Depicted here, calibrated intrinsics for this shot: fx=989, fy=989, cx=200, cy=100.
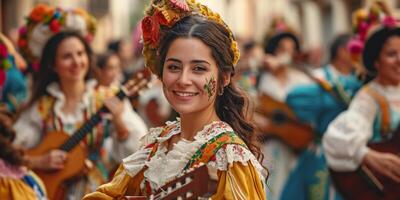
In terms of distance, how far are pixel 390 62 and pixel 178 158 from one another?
8.78ft

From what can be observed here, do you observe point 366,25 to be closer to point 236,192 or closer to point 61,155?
point 61,155

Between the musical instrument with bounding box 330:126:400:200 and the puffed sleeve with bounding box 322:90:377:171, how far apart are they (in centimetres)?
6

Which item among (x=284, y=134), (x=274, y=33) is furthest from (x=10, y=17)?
(x=284, y=134)

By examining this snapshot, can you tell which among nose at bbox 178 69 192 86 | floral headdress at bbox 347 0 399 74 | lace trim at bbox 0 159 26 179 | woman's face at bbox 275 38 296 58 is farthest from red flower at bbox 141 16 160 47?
woman's face at bbox 275 38 296 58

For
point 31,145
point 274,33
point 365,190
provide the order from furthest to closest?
point 274,33
point 31,145
point 365,190

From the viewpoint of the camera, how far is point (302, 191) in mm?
7996

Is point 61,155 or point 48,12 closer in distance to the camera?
point 61,155

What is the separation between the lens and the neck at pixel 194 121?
13.1 feet

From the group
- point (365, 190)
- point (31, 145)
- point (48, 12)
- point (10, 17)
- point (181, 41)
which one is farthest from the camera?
point (10, 17)

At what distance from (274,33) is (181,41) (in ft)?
23.4

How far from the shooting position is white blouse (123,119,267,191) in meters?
3.76

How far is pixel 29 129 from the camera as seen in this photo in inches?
256

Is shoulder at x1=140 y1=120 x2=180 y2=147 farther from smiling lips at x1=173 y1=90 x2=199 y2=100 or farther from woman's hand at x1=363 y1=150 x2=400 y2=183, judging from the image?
woman's hand at x1=363 y1=150 x2=400 y2=183

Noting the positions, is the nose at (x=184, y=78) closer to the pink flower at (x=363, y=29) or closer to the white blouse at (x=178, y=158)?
the white blouse at (x=178, y=158)
